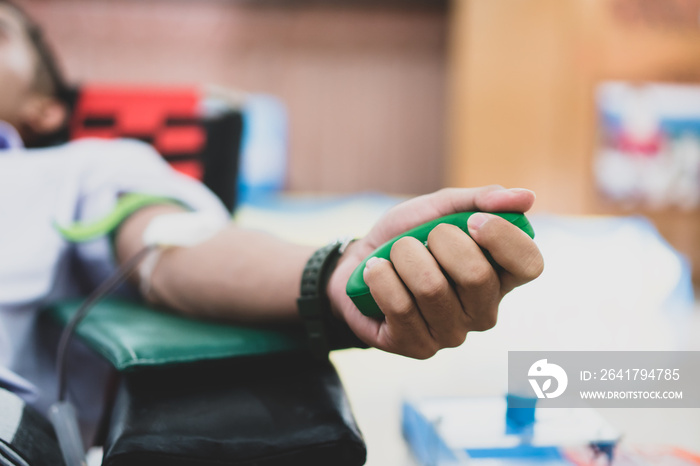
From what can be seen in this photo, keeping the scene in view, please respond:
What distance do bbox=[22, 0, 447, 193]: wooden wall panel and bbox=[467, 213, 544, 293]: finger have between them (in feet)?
10.3

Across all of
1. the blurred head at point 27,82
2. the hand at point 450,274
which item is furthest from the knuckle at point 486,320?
→ the blurred head at point 27,82

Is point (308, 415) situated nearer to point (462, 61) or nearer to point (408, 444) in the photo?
point (408, 444)

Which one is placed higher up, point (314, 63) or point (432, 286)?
point (314, 63)

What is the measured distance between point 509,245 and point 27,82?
890mm

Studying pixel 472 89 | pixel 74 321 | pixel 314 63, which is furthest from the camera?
pixel 314 63

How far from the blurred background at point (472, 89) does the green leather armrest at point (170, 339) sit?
114cm

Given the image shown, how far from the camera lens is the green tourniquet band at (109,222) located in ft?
1.97

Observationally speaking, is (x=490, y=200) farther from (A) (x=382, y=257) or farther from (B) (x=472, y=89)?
(B) (x=472, y=89)

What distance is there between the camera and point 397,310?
1.05ft

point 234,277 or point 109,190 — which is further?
point 109,190

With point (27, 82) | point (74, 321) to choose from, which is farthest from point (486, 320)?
point (27, 82)

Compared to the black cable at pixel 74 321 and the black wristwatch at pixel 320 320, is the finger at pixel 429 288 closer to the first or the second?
the black wristwatch at pixel 320 320

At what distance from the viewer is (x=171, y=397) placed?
1.20 feet

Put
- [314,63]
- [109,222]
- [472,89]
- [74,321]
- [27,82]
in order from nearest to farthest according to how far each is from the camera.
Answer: [74,321], [109,222], [27,82], [472,89], [314,63]
